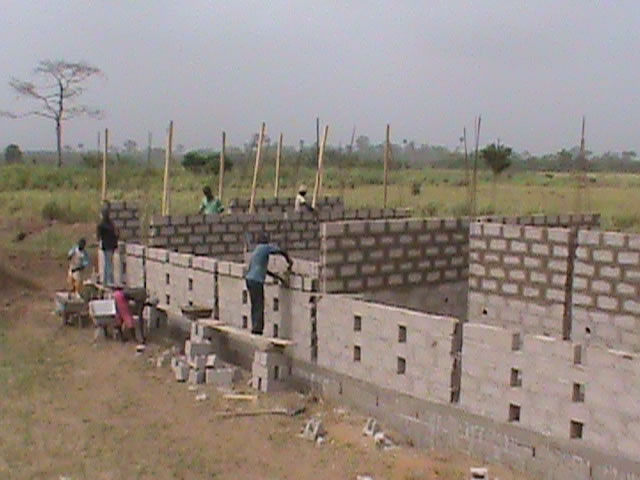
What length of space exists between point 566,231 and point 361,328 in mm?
2174

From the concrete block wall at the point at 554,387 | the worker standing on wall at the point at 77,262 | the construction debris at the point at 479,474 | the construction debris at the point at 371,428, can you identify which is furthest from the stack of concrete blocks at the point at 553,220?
the worker standing on wall at the point at 77,262

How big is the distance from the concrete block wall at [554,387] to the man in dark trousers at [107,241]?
6.53 meters

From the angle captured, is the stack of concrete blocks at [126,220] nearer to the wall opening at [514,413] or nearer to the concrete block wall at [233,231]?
the concrete block wall at [233,231]

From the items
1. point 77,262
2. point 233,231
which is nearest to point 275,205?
point 233,231

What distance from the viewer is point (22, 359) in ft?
31.3

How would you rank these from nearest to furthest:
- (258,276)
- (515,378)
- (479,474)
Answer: (479,474)
(515,378)
(258,276)

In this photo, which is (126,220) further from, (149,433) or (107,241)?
(149,433)

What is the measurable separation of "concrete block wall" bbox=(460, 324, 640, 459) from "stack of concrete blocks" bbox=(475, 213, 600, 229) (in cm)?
363

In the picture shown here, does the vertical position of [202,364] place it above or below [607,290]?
below

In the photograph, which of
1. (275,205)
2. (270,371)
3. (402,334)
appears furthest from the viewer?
(275,205)

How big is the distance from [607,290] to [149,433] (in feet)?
13.8

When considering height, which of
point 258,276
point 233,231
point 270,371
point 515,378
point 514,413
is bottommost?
point 270,371

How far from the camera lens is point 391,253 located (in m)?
8.71

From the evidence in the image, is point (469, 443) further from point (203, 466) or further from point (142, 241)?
point (142, 241)
